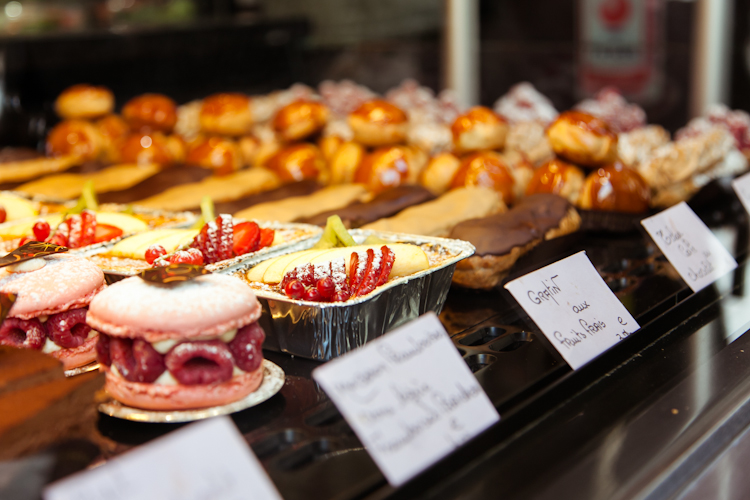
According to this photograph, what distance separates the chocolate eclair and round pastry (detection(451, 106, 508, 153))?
388mm

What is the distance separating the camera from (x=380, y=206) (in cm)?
181

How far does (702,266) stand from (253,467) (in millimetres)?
1022

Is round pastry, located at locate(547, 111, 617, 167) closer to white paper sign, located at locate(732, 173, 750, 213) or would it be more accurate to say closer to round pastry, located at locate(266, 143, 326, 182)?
white paper sign, located at locate(732, 173, 750, 213)

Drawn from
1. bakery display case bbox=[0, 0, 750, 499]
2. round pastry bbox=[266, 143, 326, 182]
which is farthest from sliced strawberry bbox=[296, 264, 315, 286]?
round pastry bbox=[266, 143, 326, 182]

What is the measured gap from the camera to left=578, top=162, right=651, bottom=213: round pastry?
1.89 meters

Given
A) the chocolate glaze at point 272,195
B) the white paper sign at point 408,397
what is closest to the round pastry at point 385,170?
the chocolate glaze at point 272,195

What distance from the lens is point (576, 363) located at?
3.47 ft

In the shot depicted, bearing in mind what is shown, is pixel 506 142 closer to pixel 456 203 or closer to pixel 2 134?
pixel 456 203

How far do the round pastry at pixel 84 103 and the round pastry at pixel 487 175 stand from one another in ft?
4.98

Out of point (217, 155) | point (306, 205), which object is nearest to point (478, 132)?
point (306, 205)

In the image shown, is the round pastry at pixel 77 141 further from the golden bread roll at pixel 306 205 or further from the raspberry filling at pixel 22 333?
the raspberry filling at pixel 22 333

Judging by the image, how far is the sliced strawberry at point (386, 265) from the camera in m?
1.20

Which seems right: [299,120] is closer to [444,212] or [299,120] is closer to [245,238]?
[444,212]

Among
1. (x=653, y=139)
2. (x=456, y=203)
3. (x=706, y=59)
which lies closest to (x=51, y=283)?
(x=456, y=203)
